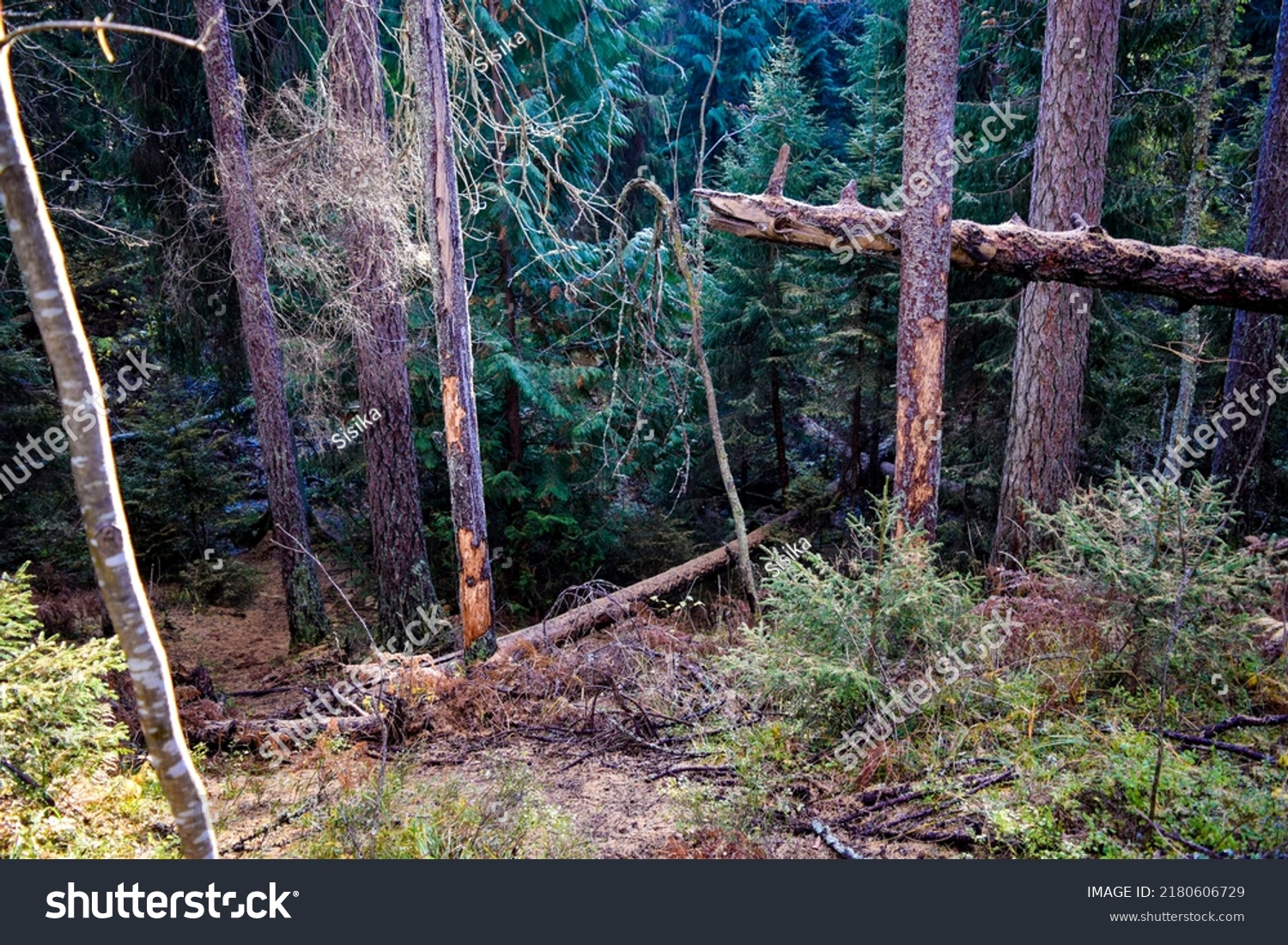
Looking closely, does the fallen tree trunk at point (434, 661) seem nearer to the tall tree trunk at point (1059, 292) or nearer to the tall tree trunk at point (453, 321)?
the tall tree trunk at point (453, 321)

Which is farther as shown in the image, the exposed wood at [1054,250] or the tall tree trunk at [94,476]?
the exposed wood at [1054,250]

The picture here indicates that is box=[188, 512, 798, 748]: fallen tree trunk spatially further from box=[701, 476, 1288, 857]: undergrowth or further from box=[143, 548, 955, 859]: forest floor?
box=[701, 476, 1288, 857]: undergrowth

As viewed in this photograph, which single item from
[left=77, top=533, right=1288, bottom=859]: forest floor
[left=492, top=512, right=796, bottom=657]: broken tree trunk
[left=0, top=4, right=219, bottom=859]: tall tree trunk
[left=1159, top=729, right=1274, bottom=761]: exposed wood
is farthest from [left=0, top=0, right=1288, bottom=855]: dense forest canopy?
[left=0, top=4, right=219, bottom=859]: tall tree trunk

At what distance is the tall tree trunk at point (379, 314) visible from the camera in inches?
311

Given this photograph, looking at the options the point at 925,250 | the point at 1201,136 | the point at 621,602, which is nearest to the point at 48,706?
the point at 925,250

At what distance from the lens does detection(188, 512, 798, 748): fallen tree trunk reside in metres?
5.99

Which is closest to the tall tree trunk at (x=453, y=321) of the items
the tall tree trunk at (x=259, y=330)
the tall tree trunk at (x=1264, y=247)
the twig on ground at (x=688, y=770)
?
the tall tree trunk at (x=259, y=330)

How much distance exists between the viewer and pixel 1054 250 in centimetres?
645

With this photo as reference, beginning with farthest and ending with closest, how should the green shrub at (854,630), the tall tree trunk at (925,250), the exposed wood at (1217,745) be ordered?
the tall tree trunk at (925,250) → the green shrub at (854,630) → the exposed wood at (1217,745)

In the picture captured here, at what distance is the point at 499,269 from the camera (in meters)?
12.2

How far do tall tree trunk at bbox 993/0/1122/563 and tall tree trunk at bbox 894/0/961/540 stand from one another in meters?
2.08

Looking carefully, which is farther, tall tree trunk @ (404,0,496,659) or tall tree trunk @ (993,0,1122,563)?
tall tree trunk @ (993,0,1122,563)
